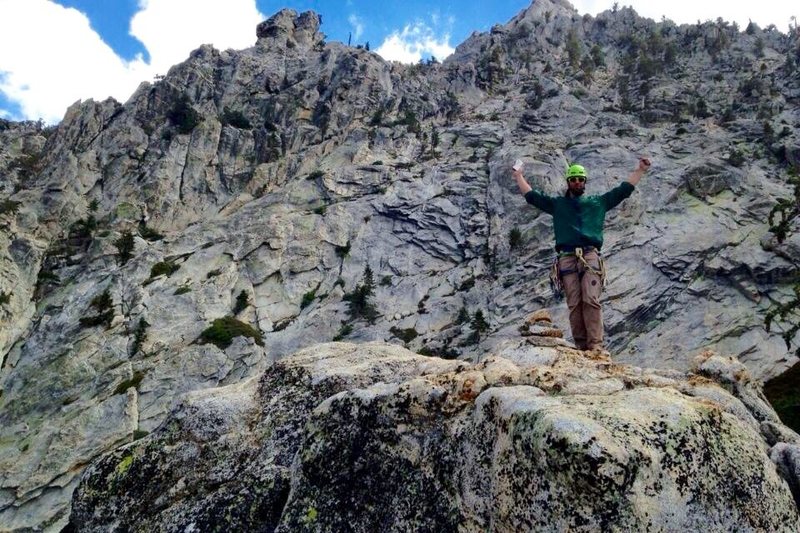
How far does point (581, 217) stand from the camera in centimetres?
936

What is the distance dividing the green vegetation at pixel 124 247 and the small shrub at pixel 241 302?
39.9 ft

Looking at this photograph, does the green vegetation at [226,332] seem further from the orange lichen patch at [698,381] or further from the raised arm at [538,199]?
the orange lichen patch at [698,381]

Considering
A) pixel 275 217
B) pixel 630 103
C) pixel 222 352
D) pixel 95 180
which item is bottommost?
pixel 222 352

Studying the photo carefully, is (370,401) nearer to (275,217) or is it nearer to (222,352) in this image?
(222,352)

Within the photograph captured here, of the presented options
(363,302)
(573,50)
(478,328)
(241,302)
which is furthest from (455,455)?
(573,50)

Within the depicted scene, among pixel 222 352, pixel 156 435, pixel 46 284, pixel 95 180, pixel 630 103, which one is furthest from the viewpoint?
pixel 630 103

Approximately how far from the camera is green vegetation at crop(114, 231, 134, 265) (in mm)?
53594

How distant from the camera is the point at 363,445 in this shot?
6.06 meters

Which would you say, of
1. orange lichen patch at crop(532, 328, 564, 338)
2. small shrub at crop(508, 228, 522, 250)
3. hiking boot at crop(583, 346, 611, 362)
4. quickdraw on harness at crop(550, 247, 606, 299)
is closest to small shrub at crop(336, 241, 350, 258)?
small shrub at crop(508, 228, 522, 250)

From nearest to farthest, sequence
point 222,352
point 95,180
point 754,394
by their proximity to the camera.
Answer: point 754,394 → point 222,352 → point 95,180

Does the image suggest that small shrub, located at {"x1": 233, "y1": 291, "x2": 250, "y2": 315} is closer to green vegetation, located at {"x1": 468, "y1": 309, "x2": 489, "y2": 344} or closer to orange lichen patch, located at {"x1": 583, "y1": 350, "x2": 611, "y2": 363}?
green vegetation, located at {"x1": 468, "y1": 309, "x2": 489, "y2": 344}

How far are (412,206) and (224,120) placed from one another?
31.8m

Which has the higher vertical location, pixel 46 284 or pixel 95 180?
pixel 95 180

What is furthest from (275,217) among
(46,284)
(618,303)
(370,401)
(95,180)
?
(370,401)
